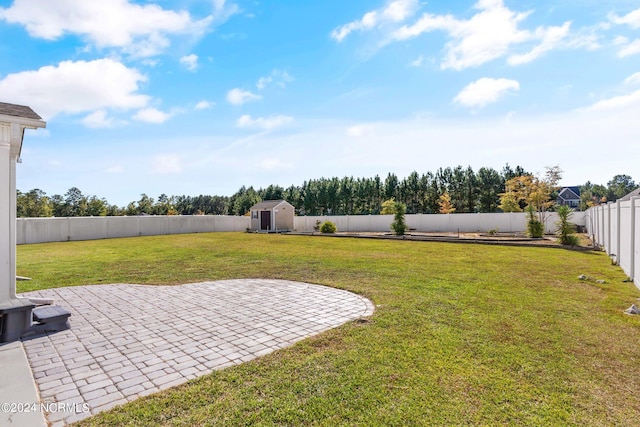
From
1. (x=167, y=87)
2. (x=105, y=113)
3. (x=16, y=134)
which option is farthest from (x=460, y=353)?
(x=105, y=113)

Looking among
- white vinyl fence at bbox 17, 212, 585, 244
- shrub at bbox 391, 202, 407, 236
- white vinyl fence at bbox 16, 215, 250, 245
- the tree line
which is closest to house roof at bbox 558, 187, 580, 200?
the tree line

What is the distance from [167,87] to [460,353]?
37.6ft

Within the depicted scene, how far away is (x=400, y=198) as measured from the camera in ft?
155

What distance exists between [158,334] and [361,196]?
45672 millimetres

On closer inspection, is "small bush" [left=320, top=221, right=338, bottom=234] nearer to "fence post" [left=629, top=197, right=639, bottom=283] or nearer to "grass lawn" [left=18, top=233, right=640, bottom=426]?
"grass lawn" [left=18, top=233, right=640, bottom=426]

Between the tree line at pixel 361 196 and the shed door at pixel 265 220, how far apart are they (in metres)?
19.2

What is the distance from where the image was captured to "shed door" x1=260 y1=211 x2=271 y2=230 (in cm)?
2930

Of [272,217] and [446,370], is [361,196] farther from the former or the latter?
[446,370]

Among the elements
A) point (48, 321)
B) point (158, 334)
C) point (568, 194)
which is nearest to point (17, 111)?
point (48, 321)

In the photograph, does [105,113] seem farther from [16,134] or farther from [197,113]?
[16,134]

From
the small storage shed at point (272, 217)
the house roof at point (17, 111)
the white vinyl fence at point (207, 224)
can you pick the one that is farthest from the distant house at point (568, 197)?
the house roof at point (17, 111)

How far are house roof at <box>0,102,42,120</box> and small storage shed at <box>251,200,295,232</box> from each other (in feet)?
78.1

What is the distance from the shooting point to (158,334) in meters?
4.17

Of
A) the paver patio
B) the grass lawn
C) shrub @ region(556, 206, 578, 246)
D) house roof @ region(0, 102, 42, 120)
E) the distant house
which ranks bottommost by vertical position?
the paver patio
